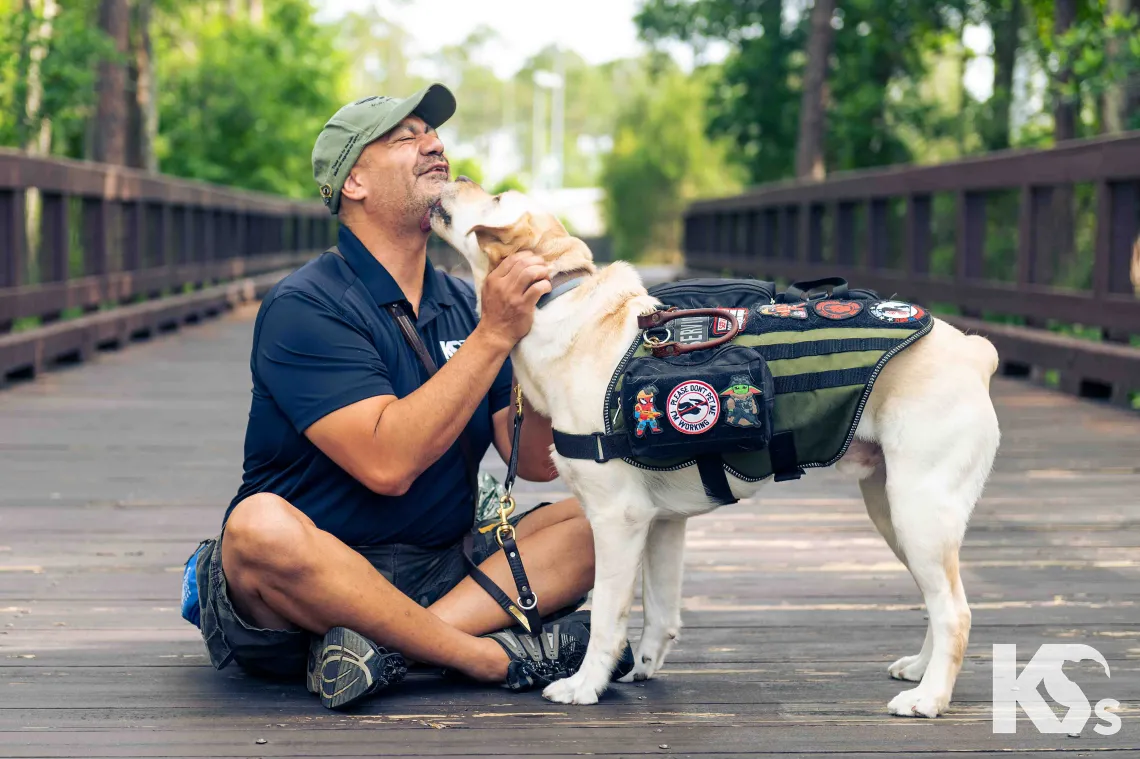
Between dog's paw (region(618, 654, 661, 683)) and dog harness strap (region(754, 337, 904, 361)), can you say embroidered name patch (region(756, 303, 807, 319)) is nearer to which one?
dog harness strap (region(754, 337, 904, 361))

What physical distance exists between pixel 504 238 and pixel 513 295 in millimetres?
158

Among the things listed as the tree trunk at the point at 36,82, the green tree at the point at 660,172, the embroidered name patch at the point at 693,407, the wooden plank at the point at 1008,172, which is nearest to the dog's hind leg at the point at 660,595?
the embroidered name patch at the point at 693,407

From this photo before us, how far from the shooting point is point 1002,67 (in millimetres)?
21781

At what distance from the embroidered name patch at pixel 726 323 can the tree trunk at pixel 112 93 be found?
1696 cm

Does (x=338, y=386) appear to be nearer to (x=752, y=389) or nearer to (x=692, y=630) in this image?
Result: (x=752, y=389)

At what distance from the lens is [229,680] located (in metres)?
3.40

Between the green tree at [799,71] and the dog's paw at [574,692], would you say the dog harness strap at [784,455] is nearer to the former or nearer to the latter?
the dog's paw at [574,692]

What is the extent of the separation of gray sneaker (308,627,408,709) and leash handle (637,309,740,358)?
0.92 meters

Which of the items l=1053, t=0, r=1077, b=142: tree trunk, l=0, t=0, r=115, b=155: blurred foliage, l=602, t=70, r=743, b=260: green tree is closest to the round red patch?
l=1053, t=0, r=1077, b=142: tree trunk

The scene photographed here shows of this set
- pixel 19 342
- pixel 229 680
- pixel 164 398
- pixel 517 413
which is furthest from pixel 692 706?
pixel 19 342

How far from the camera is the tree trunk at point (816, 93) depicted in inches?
861

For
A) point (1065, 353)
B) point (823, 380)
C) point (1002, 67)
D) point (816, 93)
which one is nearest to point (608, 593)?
point (823, 380)

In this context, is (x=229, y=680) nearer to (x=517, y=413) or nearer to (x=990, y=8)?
(x=517, y=413)

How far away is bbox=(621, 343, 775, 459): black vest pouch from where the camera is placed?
9.87ft
